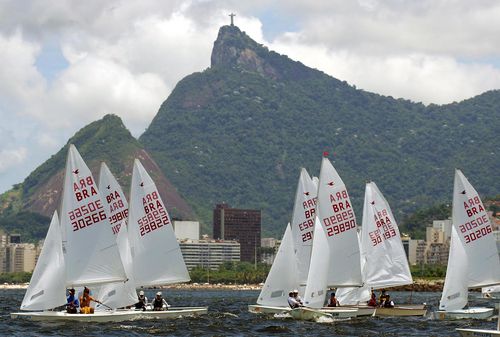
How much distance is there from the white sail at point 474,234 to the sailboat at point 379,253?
7722 millimetres

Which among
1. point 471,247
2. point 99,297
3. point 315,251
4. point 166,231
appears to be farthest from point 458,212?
point 99,297

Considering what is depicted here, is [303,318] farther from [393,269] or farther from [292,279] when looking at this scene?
[393,269]

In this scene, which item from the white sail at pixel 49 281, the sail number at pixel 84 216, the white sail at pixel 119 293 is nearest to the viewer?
the white sail at pixel 49 281

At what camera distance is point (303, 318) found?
2680 inches

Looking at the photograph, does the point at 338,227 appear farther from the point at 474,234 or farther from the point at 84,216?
the point at 84,216

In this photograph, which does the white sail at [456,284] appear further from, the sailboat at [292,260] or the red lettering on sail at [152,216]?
the red lettering on sail at [152,216]

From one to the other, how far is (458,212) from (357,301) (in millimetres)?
10950

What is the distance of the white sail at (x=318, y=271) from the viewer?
69.1 metres

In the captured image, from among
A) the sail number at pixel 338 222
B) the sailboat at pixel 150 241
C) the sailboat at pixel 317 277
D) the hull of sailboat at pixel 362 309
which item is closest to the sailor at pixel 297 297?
the sailboat at pixel 317 277

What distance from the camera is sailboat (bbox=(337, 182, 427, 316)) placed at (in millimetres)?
80250

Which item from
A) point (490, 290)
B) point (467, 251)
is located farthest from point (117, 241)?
point (490, 290)

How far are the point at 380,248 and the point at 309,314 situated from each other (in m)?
15.0

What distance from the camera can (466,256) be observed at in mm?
71500

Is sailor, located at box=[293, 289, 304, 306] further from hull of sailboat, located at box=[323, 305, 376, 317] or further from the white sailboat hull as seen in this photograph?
hull of sailboat, located at box=[323, 305, 376, 317]
